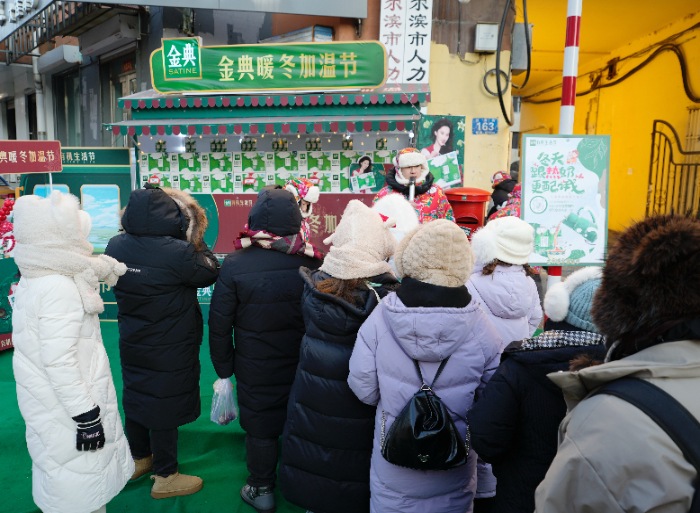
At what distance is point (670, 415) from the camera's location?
0.96 m

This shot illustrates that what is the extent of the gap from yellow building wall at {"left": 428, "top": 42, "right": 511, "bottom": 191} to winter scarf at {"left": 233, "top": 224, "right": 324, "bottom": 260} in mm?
5470

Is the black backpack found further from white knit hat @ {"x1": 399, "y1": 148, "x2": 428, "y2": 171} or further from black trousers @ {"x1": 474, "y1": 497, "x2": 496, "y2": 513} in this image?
white knit hat @ {"x1": 399, "y1": 148, "x2": 428, "y2": 171}

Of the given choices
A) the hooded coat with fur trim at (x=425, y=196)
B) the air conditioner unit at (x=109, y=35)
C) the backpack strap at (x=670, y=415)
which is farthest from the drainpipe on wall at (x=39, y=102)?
the backpack strap at (x=670, y=415)

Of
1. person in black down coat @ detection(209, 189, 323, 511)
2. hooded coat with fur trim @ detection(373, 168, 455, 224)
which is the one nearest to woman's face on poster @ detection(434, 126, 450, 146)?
hooded coat with fur trim @ detection(373, 168, 455, 224)

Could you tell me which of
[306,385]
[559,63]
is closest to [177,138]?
[306,385]

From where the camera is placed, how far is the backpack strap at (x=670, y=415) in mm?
937

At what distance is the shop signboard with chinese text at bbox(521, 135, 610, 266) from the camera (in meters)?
3.75

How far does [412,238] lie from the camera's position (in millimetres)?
1988

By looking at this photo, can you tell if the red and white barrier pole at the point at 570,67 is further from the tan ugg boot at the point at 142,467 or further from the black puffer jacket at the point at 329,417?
the tan ugg boot at the point at 142,467

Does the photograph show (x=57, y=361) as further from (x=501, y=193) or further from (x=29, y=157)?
(x=501, y=193)

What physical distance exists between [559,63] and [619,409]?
1372cm

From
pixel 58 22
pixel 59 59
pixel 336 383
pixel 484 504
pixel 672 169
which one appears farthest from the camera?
pixel 59 59

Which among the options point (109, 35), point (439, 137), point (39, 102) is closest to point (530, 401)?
point (439, 137)

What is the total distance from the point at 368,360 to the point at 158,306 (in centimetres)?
139
